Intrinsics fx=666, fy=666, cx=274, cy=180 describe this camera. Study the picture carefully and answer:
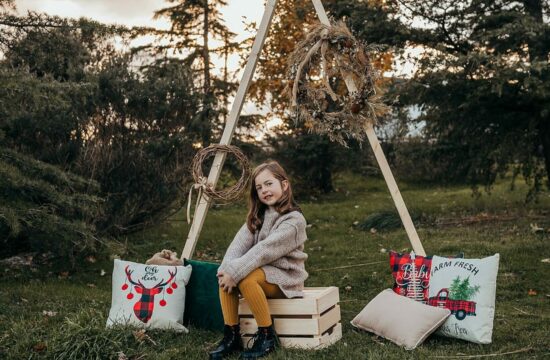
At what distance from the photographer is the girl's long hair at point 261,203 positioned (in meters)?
4.63

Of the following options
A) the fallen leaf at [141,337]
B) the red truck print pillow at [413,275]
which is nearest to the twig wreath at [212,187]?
the fallen leaf at [141,337]

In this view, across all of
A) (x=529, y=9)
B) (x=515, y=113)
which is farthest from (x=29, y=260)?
(x=529, y=9)

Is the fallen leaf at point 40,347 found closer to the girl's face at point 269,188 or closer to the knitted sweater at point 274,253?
the knitted sweater at point 274,253

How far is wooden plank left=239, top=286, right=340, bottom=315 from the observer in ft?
14.1

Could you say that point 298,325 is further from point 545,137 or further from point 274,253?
point 545,137

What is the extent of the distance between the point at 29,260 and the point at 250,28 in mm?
8200

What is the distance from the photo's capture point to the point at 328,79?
16.6 ft

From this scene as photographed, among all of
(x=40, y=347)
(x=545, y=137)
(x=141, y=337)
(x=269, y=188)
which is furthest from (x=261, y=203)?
(x=545, y=137)

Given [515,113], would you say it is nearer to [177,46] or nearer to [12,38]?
[12,38]

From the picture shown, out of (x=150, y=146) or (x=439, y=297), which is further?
(x=150, y=146)

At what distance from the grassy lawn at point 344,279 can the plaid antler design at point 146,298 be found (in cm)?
20

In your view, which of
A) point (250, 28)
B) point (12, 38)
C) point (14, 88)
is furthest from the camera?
point (250, 28)

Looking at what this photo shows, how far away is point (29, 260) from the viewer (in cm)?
777

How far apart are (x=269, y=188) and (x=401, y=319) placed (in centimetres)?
126
